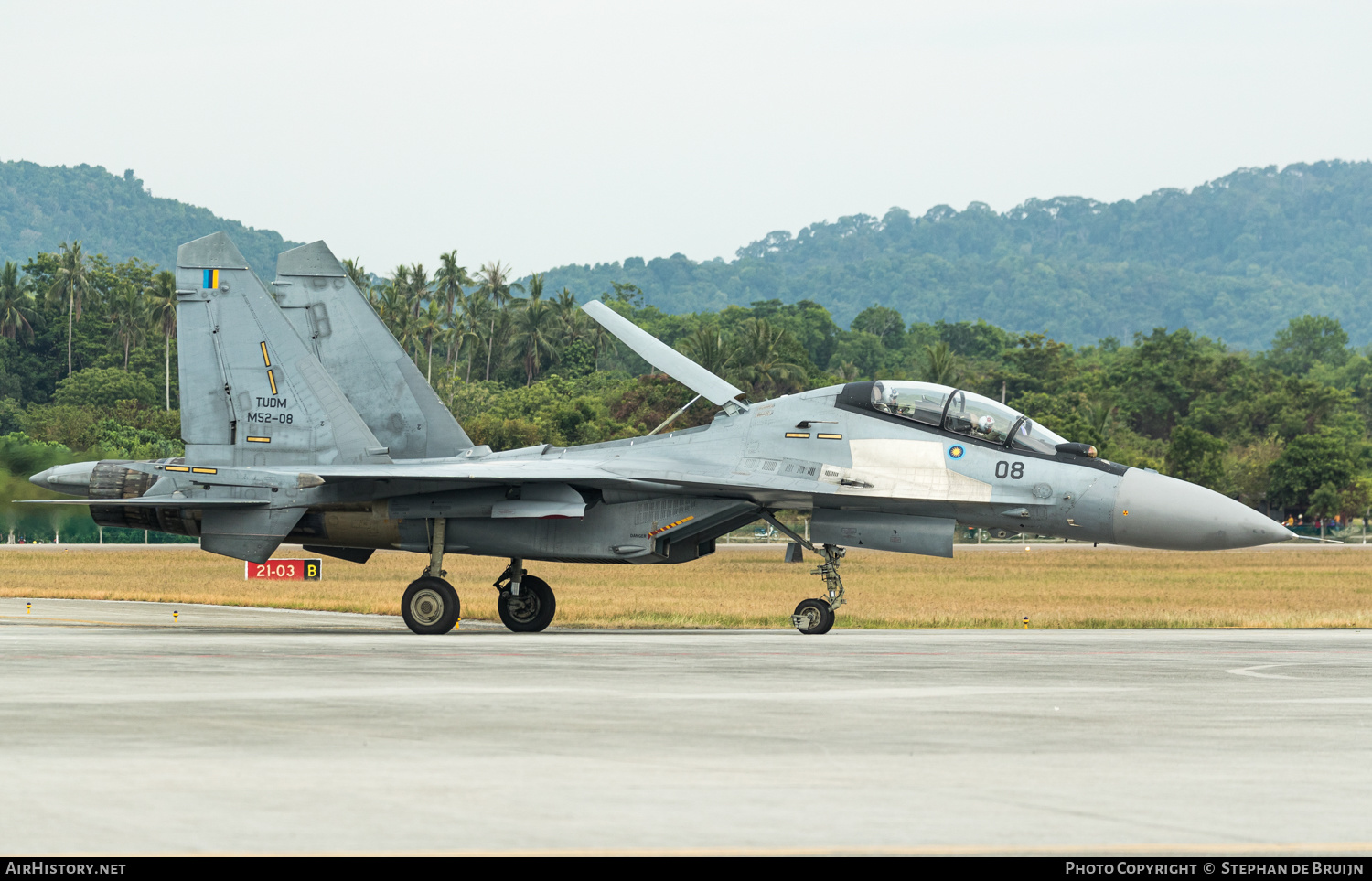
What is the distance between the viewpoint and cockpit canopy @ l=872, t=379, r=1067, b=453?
19.3 meters

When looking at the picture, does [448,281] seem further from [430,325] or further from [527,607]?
[527,607]

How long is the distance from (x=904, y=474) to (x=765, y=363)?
69772 mm

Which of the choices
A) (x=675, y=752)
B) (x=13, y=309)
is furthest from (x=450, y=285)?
(x=675, y=752)

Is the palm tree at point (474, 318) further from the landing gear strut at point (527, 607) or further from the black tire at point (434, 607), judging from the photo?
the black tire at point (434, 607)

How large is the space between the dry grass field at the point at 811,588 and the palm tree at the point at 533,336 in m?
67.4

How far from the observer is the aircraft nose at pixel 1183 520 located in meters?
18.5

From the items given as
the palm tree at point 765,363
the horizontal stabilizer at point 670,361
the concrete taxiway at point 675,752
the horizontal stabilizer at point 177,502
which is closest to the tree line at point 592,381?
the palm tree at point 765,363

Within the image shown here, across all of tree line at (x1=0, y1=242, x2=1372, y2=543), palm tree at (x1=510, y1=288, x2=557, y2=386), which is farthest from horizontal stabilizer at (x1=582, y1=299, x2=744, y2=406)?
palm tree at (x1=510, y1=288, x2=557, y2=386)

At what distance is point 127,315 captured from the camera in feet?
374

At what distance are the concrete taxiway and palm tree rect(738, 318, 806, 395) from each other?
70.3 m

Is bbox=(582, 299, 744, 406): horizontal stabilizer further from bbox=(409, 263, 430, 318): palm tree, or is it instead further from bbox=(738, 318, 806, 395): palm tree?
bbox=(409, 263, 430, 318): palm tree

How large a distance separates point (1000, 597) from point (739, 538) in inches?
2111
